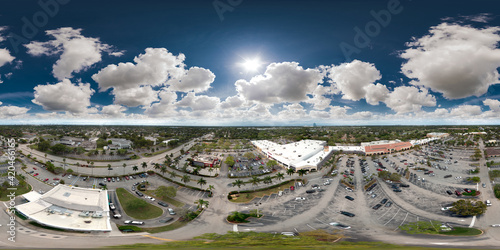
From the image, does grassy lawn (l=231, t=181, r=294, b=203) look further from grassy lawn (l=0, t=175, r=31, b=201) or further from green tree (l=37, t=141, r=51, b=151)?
green tree (l=37, t=141, r=51, b=151)

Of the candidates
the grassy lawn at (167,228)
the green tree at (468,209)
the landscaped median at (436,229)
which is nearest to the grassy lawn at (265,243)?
the grassy lawn at (167,228)

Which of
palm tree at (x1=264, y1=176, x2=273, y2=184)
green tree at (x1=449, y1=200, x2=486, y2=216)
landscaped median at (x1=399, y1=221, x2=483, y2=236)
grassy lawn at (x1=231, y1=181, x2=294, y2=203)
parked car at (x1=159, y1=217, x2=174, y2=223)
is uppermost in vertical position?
palm tree at (x1=264, y1=176, x2=273, y2=184)

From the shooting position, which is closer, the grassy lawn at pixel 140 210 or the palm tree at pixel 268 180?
the grassy lawn at pixel 140 210

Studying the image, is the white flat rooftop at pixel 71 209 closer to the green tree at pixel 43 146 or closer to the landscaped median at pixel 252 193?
the landscaped median at pixel 252 193

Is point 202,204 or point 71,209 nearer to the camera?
point 71,209

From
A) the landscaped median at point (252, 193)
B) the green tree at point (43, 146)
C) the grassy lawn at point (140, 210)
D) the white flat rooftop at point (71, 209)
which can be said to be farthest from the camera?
the green tree at point (43, 146)

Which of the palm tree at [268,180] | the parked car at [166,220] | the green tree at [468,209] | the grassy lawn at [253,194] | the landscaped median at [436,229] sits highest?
the palm tree at [268,180]

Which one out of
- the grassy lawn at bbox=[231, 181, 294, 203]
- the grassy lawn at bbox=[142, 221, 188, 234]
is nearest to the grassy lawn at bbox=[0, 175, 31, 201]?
the grassy lawn at bbox=[142, 221, 188, 234]

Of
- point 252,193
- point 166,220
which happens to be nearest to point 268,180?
point 252,193

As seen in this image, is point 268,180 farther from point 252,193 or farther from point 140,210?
point 140,210

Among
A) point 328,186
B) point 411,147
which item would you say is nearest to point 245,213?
point 328,186

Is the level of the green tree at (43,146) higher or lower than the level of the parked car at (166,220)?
higher

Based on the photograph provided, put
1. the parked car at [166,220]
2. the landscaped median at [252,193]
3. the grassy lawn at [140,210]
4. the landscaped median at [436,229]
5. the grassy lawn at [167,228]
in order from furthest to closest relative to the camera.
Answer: the landscaped median at [252,193] → the grassy lawn at [140,210] → the parked car at [166,220] → the grassy lawn at [167,228] → the landscaped median at [436,229]

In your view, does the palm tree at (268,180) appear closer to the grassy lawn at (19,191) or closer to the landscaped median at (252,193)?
the landscaped median at (252,193)
